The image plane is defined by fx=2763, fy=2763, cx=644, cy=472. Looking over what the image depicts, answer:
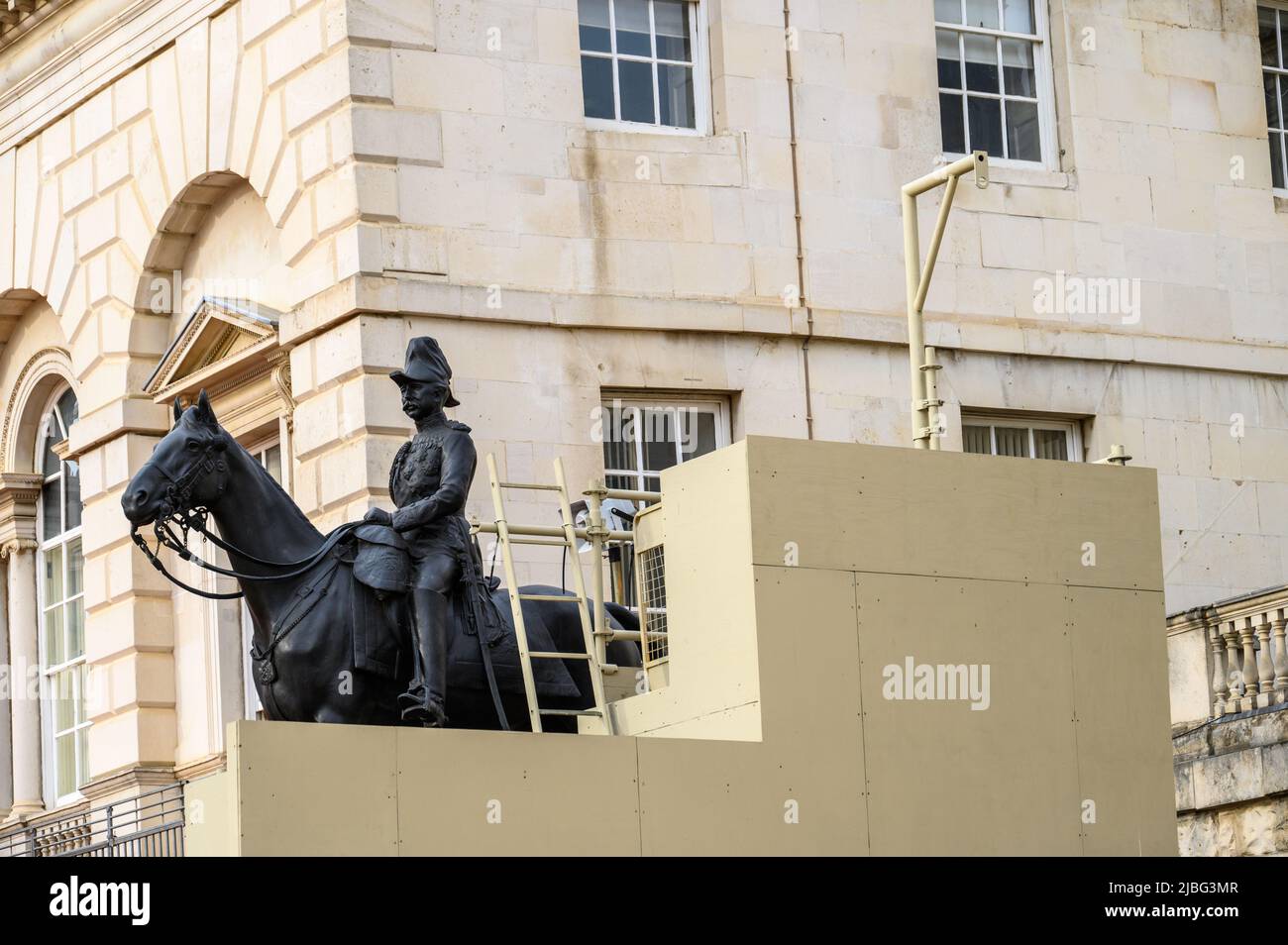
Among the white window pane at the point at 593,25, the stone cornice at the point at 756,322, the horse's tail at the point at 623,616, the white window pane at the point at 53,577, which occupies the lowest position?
the horse's tail at the point at 623,616

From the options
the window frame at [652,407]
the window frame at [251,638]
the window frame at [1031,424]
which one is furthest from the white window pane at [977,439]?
the window frame at [251,638]

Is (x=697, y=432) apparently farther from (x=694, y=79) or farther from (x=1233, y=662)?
(x=1233, y=662)

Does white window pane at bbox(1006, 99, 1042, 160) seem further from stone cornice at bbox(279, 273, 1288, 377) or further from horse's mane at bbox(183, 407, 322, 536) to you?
horse's mane at bbox(183, 407, 322, 536)

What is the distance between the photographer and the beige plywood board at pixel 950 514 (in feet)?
60.2

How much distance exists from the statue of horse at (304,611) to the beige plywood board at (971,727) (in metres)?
2.48

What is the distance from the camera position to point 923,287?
22.5 m

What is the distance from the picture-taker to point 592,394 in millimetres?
25906

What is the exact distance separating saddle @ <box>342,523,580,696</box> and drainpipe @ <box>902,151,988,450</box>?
11.7ft

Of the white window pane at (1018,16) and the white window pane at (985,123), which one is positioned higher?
the white window pane at (1018,16)

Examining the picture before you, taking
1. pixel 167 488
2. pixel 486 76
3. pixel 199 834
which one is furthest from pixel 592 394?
pixel 199 834

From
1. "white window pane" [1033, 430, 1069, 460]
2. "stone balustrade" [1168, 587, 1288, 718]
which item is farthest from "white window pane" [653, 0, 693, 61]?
"stone balustrade" [1168, 587, 1288, 718]

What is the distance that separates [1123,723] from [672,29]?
10429 millimetres

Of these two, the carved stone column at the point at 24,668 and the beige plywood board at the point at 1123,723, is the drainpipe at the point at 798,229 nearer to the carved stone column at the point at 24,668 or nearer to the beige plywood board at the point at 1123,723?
the beige plywood board at the point at 1123,723

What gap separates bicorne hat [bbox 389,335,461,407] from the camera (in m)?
19.1
